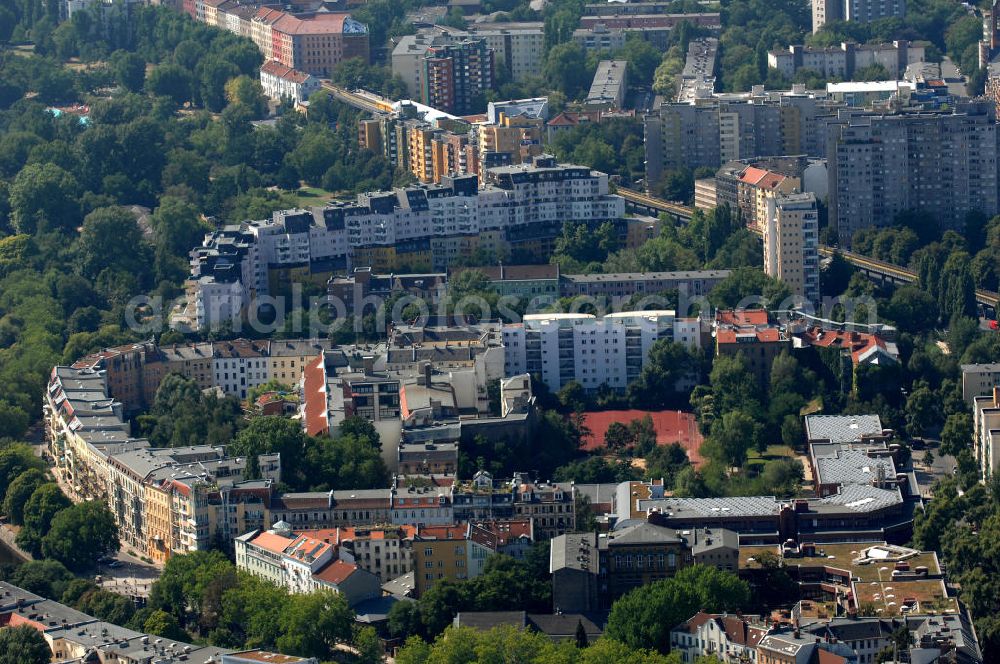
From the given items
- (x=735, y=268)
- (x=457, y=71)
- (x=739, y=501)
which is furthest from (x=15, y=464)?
(x=457, y=71)

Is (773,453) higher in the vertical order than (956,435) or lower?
lower

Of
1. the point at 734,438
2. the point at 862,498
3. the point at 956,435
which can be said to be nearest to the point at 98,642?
the point at 862,498

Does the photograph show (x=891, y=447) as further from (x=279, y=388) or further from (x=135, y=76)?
(x=135, y=76)

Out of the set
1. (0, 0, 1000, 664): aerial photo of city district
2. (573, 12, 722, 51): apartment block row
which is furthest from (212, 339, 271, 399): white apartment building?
(573, 12, 722, 51): apartment block row

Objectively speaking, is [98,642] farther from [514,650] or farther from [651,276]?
[651,276]

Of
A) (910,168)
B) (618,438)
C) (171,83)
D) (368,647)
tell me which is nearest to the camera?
(368,647)

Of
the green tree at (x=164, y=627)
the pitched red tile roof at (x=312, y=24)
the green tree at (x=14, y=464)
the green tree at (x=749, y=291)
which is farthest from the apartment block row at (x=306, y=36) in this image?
the green tree at (x=164, y=627)

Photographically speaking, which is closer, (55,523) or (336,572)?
(336,572)
